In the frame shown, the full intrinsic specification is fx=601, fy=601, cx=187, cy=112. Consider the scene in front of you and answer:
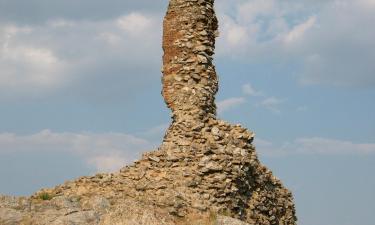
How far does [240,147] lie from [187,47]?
363cm

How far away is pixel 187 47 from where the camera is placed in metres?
18.9

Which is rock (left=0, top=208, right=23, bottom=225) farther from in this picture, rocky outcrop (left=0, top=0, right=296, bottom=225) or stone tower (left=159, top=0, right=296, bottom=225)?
stone tower (left=159, top=0, right=296, bottom=225)

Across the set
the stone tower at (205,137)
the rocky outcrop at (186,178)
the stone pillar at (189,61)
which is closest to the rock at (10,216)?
the rocky outcrop at (186,178)

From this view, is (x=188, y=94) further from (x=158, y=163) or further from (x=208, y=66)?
(x=158, y=163)

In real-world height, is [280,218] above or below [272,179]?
below

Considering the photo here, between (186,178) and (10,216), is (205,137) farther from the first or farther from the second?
(10,216)

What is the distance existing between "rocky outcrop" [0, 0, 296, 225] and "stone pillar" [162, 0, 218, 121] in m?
0.03

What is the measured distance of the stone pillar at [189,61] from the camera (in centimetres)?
1862

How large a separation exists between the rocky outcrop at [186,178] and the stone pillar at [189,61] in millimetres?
31

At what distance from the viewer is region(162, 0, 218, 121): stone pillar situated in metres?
18.6

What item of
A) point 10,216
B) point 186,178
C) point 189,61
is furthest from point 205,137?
point 10,216

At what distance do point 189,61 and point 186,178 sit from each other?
13.3 feet

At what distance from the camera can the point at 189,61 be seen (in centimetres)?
1884

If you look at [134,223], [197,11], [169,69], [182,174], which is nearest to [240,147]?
[182,174]
